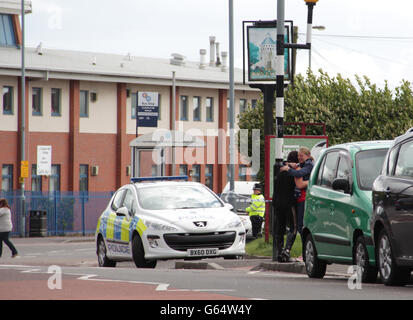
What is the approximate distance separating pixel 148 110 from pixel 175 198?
2799 centimetres

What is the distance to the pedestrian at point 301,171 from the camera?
58.3ft

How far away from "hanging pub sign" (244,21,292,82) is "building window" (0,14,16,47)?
3063 centimetres

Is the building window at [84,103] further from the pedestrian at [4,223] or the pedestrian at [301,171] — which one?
the pedestrian at [301,171]

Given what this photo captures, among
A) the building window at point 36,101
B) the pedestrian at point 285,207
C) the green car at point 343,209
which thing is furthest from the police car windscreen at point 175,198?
the building window at point 36,101

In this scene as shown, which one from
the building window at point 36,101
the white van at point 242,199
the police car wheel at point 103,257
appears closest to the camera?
the police car wheel at point 103,257

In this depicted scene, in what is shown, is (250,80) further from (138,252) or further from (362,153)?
Result: (362,153)

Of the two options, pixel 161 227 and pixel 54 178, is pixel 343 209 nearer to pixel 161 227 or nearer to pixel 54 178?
pixel 161 227

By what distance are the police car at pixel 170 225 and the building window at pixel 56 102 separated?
34.6 metres

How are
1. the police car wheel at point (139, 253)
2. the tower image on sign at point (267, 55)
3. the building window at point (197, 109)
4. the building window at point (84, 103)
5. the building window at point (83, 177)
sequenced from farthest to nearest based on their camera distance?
1. the building window at point (197, 109)
2. the building window at point (84, 103)
3. the building window at point (83, 177)
4. the tower image on sign at point (267, 55)
5. the police car wheel at point (139, 253)

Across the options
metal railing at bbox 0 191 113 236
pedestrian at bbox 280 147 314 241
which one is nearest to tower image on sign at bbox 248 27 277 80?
pedestrian at bbox 280 147 314 241

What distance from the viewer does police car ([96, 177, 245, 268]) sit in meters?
18.2

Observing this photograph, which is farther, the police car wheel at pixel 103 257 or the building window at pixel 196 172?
the building window at pixel 196 172
